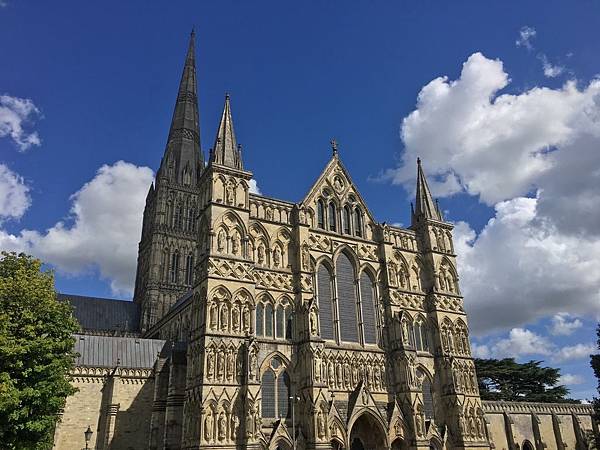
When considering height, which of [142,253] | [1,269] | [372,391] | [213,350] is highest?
[142,253]

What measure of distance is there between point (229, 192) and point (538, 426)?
3417 cm

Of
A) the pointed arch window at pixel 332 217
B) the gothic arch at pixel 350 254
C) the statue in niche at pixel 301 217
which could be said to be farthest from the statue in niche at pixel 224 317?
the pointed arch window at pixel 332 217

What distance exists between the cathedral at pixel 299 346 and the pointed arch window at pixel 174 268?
22643 millimetres

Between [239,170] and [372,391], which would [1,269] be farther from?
[372,391]

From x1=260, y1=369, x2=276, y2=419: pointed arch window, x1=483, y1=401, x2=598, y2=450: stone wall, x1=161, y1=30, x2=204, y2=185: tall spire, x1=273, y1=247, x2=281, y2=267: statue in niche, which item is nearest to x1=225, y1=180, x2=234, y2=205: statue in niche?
x1=273, y1=247, x2=281, y2=267: statue in niche

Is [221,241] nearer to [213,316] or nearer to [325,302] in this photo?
[213,316]

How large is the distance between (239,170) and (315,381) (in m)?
13.6

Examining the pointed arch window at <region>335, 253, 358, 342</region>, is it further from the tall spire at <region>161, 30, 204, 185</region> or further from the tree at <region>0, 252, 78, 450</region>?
the tall spire at <region>161, 30, 204, 185</region>

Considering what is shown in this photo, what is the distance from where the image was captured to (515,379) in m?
62.2

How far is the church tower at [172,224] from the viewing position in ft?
203

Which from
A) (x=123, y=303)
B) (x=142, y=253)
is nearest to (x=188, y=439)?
(x=123, y=303)

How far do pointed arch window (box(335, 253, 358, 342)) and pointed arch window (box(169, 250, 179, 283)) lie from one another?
35.4 metres

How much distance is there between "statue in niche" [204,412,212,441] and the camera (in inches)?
961

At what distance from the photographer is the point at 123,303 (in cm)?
6391
